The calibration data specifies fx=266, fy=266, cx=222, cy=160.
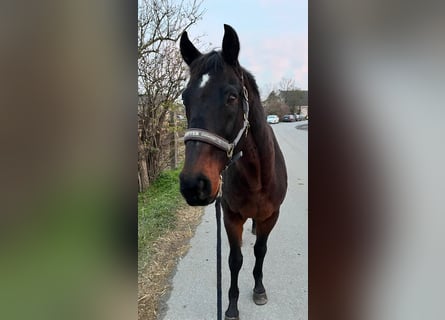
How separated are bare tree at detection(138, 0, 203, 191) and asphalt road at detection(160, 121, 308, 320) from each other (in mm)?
1054

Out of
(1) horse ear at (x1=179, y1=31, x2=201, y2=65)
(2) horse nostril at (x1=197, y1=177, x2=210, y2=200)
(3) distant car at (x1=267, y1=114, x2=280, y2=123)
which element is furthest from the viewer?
(3) distant car at (x1=267, y1=114, x2=280, y2=123)

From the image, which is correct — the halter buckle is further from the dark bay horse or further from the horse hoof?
the horse hoof

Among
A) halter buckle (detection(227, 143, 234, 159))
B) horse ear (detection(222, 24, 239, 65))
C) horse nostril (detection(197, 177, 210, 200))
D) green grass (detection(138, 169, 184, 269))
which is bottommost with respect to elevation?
green grass (detection(138, 169, 184, 269))

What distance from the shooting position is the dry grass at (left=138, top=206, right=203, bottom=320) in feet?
6.13

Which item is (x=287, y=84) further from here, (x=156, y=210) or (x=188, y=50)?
(x=156, y=210)

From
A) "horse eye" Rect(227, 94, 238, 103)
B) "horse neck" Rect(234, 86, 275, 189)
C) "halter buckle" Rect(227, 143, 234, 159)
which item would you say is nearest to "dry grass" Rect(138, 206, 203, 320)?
"horse neck" Rect(234, 86, 275, 189)

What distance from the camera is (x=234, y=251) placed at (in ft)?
6.84

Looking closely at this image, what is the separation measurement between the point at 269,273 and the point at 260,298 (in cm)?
40

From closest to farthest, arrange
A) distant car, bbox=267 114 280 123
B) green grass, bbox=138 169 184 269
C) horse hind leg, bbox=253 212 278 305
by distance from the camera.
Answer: distant car, bbox=267 114 280 123, horse hind leg, bbox=253 212 278 305, green grass, bbox=138 169 184 269

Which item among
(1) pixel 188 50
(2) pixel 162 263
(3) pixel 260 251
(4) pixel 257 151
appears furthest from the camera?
(2) pixel 162 263

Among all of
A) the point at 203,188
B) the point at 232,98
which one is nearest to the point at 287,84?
the point at 232,98

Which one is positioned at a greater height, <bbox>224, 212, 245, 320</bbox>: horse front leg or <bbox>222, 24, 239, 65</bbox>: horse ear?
<bbox>222, 24, 239, 65</bbox>: horse ear

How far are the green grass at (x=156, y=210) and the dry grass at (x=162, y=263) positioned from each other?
0.07m
